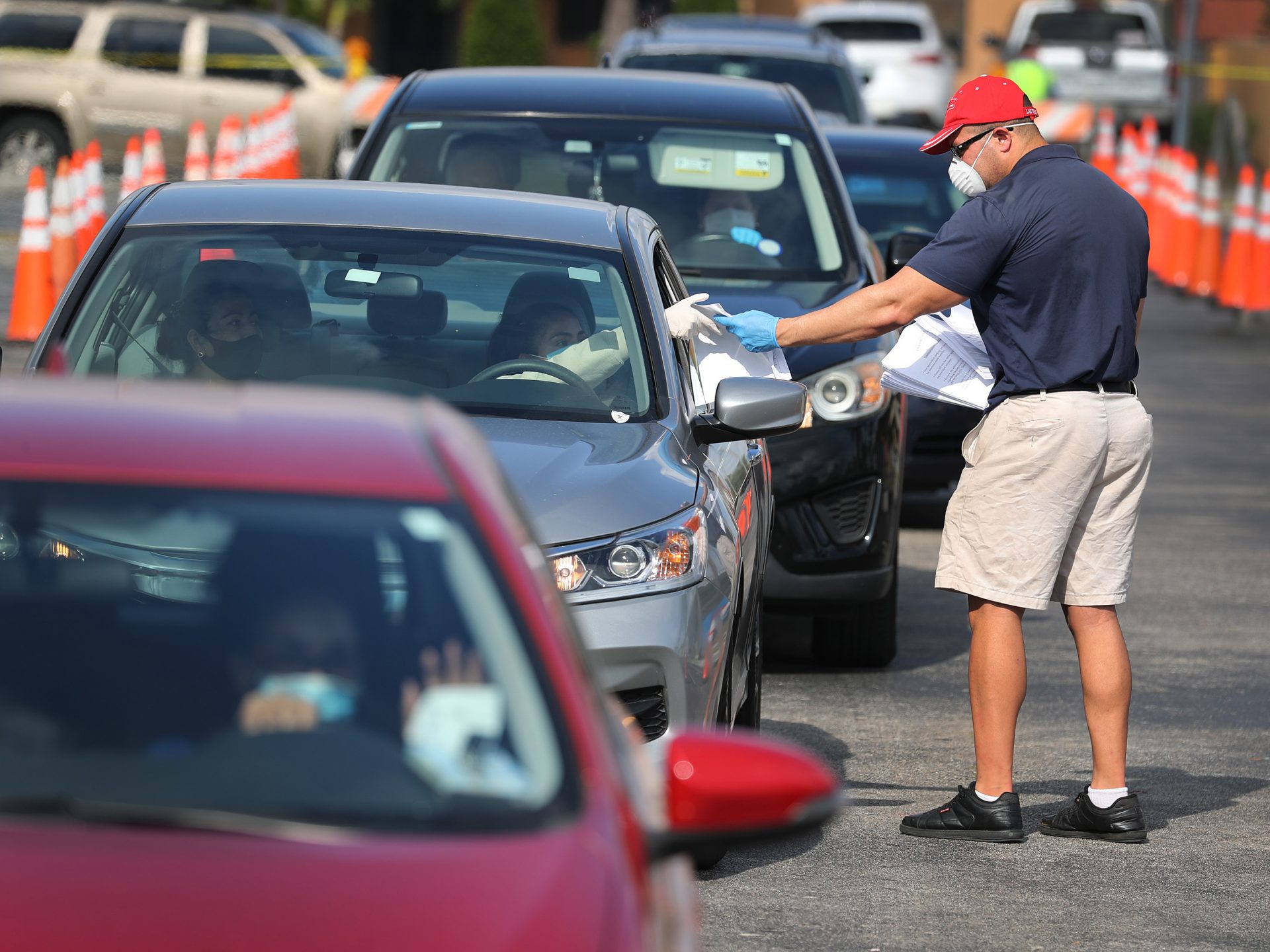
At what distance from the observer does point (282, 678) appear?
10.1 feet

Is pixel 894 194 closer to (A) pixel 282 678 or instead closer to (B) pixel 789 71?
(B) pixel 789 71

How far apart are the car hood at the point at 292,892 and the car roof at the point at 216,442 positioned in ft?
1.84

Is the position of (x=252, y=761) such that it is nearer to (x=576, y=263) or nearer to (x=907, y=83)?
(x=576, y=263)

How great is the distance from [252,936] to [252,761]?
0.42 meters

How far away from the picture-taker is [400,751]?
9.98ft

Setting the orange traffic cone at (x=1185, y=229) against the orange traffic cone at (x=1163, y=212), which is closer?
the orange traffic cone at (x=1185, y=229)

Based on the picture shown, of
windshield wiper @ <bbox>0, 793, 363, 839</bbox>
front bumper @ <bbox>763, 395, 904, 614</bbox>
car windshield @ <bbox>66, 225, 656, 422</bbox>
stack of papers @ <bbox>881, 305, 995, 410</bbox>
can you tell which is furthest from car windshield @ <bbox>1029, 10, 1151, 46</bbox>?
windshield wiper @ <bbox>0, 793, 363, 839</bbox>

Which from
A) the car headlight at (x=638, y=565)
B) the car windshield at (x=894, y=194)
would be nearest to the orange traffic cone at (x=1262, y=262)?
the car windshield at (x=894, y=194)

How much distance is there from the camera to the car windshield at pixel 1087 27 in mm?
34194

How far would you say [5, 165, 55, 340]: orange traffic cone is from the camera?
13812mm

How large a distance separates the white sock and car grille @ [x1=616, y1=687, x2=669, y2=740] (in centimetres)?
156

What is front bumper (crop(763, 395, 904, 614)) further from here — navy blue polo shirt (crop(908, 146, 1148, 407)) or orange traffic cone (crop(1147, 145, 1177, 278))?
orange traffic cone (crop(1147, 145, 1177, 278))

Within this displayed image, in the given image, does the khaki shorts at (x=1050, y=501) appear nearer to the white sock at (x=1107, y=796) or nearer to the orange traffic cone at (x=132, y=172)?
the white sock at (x=1107, y=796)

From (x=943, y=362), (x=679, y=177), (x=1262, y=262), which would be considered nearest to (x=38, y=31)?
(x=1262, y=262)
